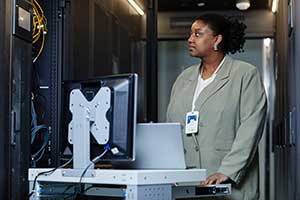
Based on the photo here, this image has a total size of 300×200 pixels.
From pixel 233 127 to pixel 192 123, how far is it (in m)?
0.21

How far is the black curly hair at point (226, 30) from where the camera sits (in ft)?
10.1

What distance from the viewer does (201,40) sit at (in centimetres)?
306

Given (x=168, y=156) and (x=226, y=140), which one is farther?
(x=226, y=140)

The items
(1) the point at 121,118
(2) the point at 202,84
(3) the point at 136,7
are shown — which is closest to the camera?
(1) the point at 121,118

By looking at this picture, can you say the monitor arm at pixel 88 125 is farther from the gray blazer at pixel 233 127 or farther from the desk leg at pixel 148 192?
the gray blazer at pixel 233 127

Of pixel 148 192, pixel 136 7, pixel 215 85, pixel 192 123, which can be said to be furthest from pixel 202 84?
pixel 136 7

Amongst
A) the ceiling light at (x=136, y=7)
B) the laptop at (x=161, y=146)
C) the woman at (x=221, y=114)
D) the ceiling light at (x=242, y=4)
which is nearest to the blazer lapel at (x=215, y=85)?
the woman at (x=221, y=114)

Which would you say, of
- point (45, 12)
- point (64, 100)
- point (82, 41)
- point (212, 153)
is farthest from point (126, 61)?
point (64, 100)

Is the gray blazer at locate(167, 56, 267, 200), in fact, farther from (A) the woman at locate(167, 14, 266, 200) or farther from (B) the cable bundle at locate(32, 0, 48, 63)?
(B) the cable bundle at locate(32, 0, 48, 63)

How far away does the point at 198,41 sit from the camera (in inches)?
121

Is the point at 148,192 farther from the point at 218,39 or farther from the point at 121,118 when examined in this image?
the point at 218,39

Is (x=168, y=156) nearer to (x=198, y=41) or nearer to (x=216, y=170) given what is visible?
(x=216, y=170)

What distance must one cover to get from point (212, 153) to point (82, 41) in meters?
1.18

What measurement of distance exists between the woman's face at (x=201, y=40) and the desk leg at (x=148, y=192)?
1148 millimetres
